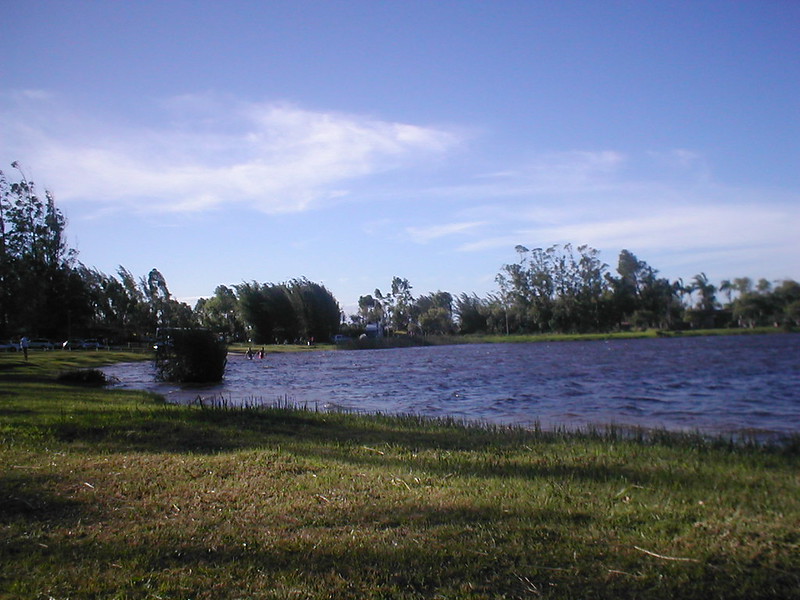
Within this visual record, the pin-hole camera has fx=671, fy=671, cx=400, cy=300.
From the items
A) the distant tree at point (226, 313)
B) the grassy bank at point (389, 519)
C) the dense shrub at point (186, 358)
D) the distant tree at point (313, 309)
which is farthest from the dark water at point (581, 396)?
the distant tree at point (226, 313)

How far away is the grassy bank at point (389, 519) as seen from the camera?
16.8 ft

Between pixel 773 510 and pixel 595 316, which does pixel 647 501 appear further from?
pixel 595 316

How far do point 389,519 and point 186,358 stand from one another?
1307 inches

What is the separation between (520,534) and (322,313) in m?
125

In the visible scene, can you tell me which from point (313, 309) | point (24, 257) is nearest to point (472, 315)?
point (313, 309)

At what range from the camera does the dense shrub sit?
1483 inches

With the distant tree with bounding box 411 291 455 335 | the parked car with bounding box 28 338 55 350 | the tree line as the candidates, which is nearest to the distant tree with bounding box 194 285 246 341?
the tree line

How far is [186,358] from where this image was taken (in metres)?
37.7

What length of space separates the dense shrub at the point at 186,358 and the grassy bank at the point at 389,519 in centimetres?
2611

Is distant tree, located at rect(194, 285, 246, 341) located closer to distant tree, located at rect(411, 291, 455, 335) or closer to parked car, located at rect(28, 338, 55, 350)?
distant tree, located at rect(411, 291, 455, 335)

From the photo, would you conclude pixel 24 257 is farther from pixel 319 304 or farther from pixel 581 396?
pixel 319 304

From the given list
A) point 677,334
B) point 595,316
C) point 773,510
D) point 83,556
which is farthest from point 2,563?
point 595,316

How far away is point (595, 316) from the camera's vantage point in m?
136

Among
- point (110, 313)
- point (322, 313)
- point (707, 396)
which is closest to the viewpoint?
point (707, 396)
